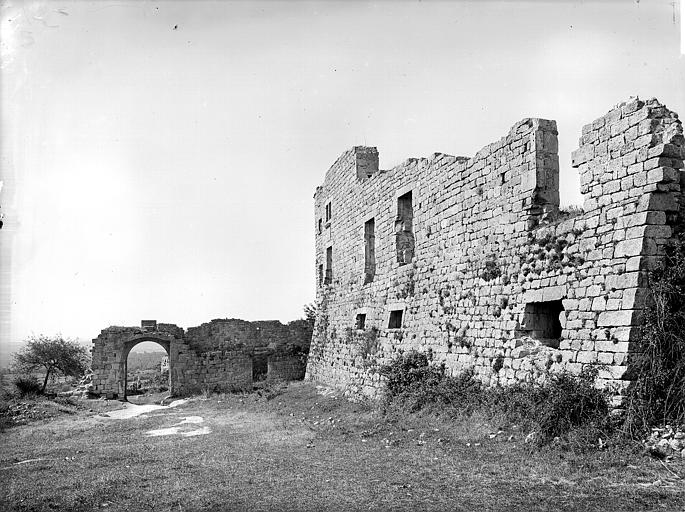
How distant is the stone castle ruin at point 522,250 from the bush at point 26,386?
34.2ft

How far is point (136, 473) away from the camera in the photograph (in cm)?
768

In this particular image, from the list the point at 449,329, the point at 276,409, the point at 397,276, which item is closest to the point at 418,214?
the point at 397,276

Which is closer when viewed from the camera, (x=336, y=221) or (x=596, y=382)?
(x=596, y=382)

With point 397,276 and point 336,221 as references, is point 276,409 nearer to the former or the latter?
point 397,276

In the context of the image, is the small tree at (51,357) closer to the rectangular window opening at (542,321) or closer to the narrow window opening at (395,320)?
the narrow window opening at (395,320)

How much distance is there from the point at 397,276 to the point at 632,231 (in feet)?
23.9

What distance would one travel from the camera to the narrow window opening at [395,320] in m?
14.3

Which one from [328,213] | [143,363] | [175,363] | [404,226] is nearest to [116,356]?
[175,363]

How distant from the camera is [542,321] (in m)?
9.22

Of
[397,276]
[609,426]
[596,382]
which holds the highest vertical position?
[397,276]

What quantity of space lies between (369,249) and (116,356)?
11055 millimetres

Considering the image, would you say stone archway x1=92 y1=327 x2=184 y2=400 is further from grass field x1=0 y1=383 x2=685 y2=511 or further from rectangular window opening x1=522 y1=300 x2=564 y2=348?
rectangular window opening x1=522 y1=300 x2=564 y2=348

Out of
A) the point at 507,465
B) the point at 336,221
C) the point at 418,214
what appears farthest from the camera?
the point at 336,221

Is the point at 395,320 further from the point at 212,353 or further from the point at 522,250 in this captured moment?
the point at 212,353
